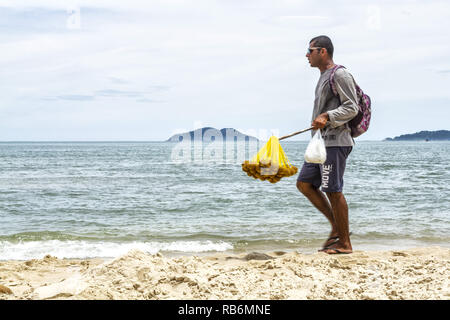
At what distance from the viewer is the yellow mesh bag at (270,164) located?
4371 millimetres

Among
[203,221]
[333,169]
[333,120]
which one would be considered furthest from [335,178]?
[203,221]

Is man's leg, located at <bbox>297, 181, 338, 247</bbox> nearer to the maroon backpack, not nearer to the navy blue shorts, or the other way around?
the navy blue shorts

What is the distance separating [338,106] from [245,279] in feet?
5.96

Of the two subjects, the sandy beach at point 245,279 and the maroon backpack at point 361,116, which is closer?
the sandy beach at point 245,279

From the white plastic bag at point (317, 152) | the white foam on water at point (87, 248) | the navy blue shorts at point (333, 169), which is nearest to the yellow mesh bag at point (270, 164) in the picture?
the white plastic bag at point (317, 152)

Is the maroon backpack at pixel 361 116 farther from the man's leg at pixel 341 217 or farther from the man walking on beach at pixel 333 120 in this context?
the man's leg at pixel 341 217

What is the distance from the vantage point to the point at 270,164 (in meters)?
4.39

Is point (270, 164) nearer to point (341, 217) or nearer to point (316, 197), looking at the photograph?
point (316, 197)

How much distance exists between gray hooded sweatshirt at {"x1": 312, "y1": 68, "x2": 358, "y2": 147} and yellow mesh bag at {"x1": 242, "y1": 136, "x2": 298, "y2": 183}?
0.44 meters

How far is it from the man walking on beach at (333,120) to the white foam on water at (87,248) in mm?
2739

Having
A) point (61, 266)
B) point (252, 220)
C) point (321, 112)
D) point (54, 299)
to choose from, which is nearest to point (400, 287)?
point (321, 112)

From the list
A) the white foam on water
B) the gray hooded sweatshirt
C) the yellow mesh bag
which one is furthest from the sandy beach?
the white foam on water
